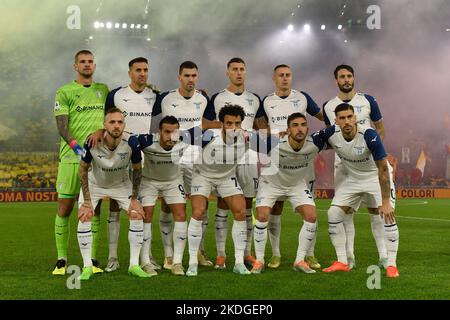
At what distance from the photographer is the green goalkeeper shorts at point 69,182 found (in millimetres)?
7285

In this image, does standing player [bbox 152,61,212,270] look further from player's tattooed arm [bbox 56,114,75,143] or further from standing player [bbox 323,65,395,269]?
standing player [bbox 323,65,395,269]

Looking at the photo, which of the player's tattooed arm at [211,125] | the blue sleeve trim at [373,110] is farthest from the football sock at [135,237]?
the blue sleeve trim at [373,110]

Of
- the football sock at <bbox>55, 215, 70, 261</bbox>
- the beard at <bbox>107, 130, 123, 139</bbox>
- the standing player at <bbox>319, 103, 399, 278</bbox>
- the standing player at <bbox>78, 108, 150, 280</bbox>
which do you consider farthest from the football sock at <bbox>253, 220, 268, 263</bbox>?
the football sock at <bbox>55, 215, 70, 261</bbox>

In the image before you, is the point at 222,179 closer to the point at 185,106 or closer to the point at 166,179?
the point at 166,179

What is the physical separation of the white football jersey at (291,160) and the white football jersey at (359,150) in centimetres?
15

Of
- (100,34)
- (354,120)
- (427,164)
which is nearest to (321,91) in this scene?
(427,164)

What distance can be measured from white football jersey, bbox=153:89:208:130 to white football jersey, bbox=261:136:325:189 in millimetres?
1057

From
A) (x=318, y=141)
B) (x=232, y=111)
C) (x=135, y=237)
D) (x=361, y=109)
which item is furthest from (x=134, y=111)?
(x=361, y=109)

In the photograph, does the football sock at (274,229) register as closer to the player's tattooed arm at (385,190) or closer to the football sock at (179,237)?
the football sock at (179,237)

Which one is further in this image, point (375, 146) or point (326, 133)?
point (326, 133)

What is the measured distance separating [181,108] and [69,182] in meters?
1.62

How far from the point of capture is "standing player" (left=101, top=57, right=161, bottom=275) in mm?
7391


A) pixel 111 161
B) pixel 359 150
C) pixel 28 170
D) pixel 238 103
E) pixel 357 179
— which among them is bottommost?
pixel 28 170

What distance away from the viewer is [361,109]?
7.77m
